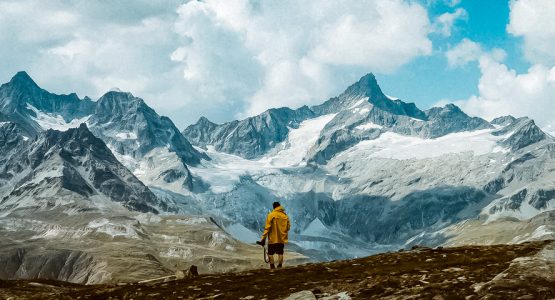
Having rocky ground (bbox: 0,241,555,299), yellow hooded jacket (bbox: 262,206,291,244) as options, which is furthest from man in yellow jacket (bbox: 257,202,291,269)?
rocky ground (bbox: 0,241,555,299)

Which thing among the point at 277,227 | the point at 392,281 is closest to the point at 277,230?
the point at 277,227

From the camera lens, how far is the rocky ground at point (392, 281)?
63.5 ft

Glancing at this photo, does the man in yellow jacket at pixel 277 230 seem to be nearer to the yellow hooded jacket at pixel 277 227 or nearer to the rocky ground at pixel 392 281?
the yellow hooded jacket at pixel 277 227

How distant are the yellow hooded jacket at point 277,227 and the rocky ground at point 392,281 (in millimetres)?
3125

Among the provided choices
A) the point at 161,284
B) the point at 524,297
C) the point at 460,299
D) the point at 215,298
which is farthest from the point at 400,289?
the point at 161,284

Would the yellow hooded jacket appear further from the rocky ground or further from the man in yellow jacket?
the rocky ground

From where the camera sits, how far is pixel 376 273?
28.0 m

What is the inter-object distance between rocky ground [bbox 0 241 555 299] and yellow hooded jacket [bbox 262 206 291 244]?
3.12m

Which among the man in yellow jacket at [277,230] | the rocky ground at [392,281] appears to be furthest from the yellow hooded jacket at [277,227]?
the rocky ground at [392,281]

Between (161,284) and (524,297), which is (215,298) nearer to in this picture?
(161,284)

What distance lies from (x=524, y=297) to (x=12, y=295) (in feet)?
86.5

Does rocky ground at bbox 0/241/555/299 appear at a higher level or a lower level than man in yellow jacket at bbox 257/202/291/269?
lower

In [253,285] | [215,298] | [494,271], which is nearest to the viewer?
[494,271]

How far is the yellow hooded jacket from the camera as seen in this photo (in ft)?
116
